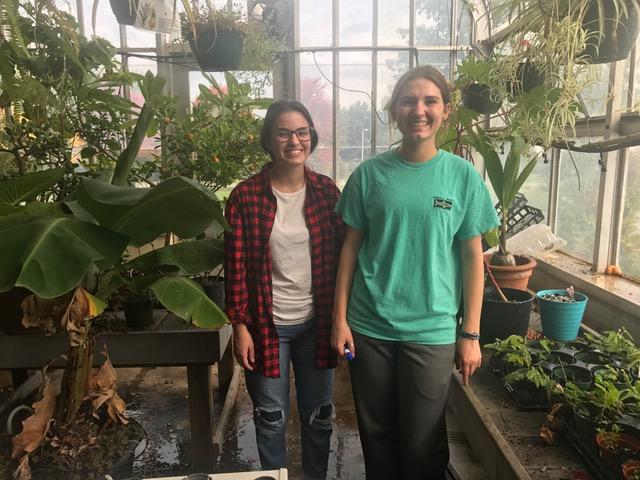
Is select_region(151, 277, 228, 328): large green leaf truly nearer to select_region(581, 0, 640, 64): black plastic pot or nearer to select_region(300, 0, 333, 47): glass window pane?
select_region(581, 0, 640, 64): black plastic pot

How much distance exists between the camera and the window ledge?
2494 mm

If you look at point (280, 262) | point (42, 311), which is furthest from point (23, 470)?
point (280, 262)

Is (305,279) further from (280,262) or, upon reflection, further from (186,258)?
(186,258)

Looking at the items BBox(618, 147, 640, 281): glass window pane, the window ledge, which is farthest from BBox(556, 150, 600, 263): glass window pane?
BBox(618, 147, 640, 281): glass window pane

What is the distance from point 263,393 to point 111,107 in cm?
143

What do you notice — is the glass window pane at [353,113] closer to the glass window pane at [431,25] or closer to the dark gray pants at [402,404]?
the glass window pane at [431,25]

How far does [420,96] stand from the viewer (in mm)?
1401

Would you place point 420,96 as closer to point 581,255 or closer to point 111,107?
point 111,107

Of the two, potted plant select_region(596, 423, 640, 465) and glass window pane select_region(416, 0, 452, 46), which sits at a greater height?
→ glass window pane select_region(416, 0, 452, 46)

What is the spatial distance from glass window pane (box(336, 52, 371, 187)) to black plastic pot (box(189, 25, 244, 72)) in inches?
74.6

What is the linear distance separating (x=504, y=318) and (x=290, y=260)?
4.50ft

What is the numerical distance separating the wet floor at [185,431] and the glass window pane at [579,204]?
1.73 meters

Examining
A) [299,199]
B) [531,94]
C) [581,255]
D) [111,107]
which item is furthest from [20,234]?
[581,255]

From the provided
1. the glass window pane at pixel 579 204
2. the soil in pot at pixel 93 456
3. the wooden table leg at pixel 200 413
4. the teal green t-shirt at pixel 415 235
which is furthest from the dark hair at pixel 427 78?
the glass window pane at pixel 579 204
